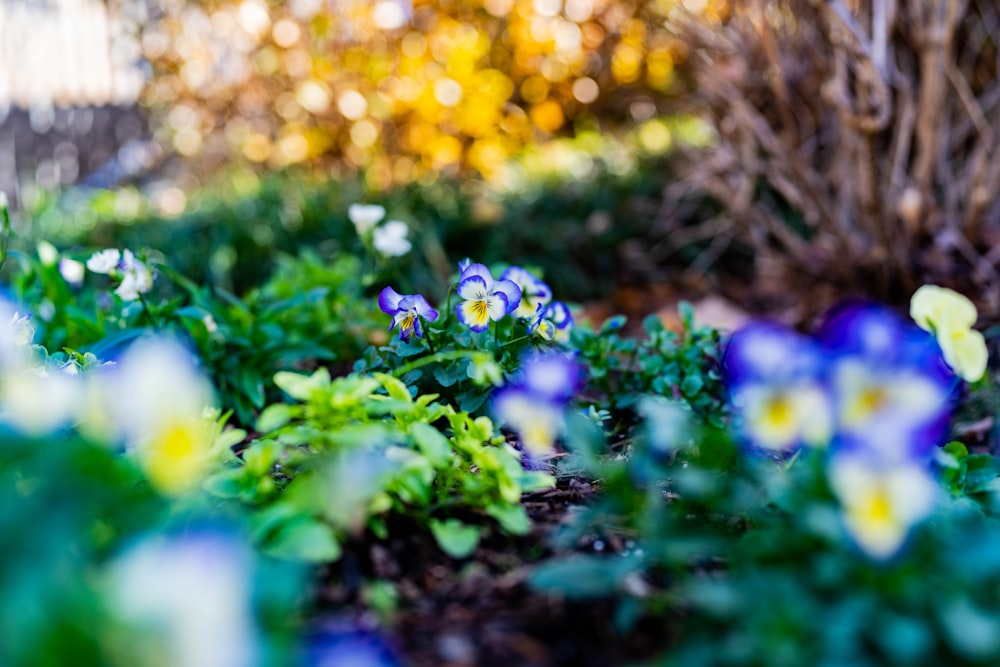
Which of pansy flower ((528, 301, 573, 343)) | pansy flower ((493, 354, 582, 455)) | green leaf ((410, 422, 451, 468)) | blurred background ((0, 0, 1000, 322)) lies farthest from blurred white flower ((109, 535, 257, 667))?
blurred background ((0, 0, 1000, 322))

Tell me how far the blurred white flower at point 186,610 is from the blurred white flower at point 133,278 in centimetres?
123

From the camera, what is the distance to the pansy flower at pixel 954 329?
1.43m

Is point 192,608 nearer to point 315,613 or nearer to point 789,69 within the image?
point 315,613

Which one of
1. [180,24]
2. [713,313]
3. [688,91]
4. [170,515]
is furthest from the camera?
[180,24]

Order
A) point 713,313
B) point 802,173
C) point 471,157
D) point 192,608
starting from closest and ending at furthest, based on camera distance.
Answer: point 192,608, point 802,173, point 713,313, point 471,157

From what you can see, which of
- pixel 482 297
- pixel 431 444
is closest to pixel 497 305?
pixel 482 297

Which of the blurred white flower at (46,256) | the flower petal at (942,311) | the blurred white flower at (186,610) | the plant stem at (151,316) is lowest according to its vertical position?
the blurred white flower at (46,256)

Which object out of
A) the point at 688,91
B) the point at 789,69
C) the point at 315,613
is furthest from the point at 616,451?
the point at 688,91

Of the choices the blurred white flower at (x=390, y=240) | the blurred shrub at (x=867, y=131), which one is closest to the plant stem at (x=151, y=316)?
the blurred white flower at (x=390, y=240)

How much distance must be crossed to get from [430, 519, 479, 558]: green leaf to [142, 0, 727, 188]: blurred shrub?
3.64 m

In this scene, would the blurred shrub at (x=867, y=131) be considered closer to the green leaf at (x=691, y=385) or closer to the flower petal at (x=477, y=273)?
the green leaf at (x=691, y=385)

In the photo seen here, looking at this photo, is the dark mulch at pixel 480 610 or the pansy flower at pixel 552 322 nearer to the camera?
the dark mulch at pixel 480 610

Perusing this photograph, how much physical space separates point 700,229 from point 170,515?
303cm

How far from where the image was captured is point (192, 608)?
2.45 feet
